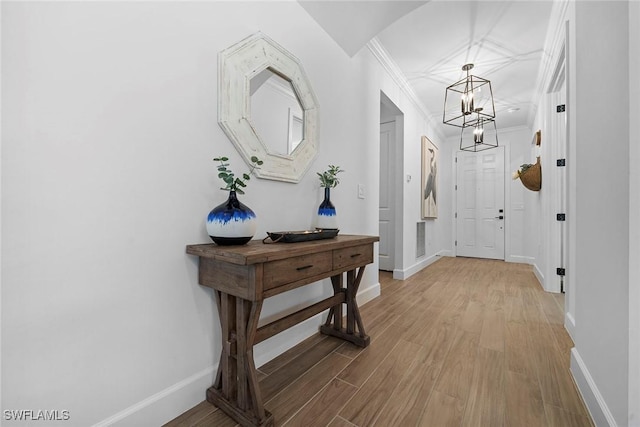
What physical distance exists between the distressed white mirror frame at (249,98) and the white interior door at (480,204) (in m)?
5.00

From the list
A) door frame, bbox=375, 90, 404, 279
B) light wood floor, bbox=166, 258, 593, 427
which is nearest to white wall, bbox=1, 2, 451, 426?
light wood floor, bbox=166, 258, 593, 427

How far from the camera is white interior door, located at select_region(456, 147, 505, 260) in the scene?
5.40 m

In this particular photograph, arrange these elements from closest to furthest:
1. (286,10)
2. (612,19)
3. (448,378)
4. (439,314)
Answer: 1. (612,19)
2. (448,378)
3. (286,10)
4. (439,314)

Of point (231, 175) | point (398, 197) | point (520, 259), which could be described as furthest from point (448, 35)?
point (520, 259)

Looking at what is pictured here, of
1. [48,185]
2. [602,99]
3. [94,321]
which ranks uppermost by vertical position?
[602,99]

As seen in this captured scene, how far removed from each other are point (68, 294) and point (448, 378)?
1.79 meters

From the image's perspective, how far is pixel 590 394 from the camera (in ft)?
4.01

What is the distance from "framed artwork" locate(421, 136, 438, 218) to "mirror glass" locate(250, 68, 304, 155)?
3.23 metres

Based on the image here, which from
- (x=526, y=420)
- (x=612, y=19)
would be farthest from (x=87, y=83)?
(x=526, y=420)

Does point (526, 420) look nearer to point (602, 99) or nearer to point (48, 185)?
point (602, 99)

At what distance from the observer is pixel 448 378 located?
4.84 ft

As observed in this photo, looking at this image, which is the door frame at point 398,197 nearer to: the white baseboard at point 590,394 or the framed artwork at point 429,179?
the framed artwork at point 429,179

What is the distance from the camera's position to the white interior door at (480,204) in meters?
5.40

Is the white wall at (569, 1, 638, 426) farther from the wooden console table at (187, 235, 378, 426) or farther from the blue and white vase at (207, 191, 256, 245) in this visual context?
the blue and white vase at (207, 191, 256, 245)
